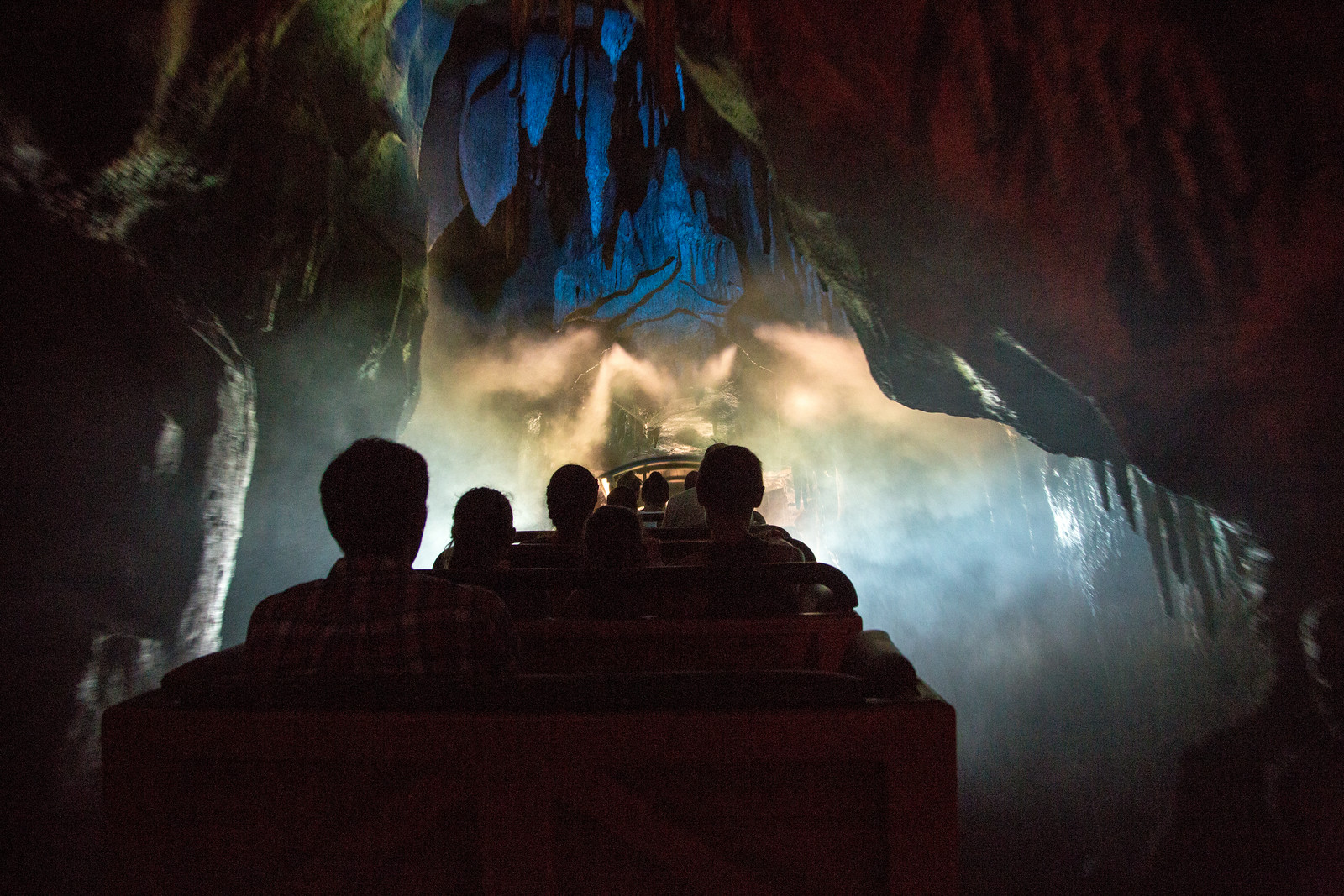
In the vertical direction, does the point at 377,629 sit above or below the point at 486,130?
below

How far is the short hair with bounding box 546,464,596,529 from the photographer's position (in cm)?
262

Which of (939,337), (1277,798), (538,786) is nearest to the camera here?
(538,786)

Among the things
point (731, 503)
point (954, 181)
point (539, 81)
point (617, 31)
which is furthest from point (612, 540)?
point (539, 81)

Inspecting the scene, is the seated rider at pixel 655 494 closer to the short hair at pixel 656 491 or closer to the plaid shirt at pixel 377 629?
the short hair at pixel 656 491

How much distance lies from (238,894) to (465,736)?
410mm

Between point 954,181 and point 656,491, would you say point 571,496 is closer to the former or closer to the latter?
point 954,181

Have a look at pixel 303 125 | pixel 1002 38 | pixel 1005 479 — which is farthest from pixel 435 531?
pixel 1002 38

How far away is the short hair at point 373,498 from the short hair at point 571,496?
1.28 metres

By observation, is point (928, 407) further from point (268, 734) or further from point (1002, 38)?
point (268, 734)

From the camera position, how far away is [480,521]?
2291mm

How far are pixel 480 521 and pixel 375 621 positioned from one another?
1.17 meters

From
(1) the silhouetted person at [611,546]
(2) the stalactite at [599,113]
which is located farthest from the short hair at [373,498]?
(2) the stalactite at [599,113]

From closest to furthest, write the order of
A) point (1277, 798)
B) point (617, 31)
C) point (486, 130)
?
point (1277, 798) → point (617, 31) → point (486, 130)

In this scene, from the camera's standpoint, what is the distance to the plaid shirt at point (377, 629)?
1.11 meters
